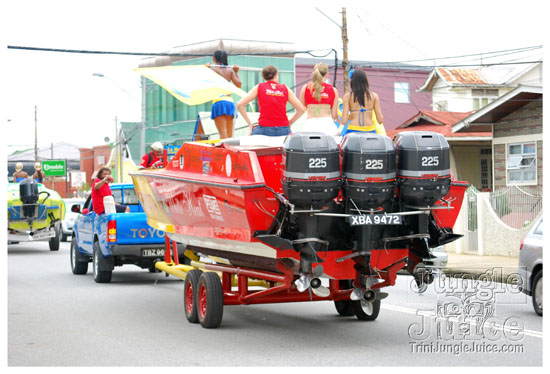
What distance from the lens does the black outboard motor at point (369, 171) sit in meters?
8.42

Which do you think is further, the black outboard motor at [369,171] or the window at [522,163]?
the window at [522,163]

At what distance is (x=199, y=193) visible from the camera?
994cm

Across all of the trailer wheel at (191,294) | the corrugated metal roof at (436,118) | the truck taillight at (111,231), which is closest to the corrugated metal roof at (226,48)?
the corrugated metal roof at (436,118)

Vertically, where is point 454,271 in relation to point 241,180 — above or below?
below

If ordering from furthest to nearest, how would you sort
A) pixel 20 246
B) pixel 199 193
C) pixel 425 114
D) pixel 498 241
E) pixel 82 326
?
pixel 425 114
pixel 20 246
pixel 498 241
pixel 82 326
pixel 199 193

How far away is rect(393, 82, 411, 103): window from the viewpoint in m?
55.6

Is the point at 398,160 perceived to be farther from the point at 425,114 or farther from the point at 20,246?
the point at 425,114

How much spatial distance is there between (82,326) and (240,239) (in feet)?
10.1

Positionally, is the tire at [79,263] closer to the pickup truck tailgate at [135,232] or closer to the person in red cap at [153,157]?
the pickup truck tailgate at [135,232]

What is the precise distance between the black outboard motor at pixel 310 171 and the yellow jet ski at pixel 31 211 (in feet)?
56.8

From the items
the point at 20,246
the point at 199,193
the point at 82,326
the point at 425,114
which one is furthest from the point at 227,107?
the point at 425,114

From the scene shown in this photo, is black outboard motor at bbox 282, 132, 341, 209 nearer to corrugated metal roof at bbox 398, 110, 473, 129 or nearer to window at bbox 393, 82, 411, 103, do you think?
corrugated metal roof at bbox 398, 110, 473, 129

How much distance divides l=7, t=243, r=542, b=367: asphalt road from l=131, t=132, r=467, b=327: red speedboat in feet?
2.11

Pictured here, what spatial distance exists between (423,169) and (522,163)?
1739 centimetres
